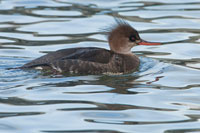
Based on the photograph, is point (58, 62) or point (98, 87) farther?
point (58, 62)

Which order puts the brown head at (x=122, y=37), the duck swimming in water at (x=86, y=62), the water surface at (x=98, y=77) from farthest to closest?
the brown head at (x=122, y=37)
the duck swimming in water at (x=86, y=62)
the water surface at (x=98, y=77)

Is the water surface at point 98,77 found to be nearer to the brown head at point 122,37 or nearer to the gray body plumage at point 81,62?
the gray body plumage at point 81,62

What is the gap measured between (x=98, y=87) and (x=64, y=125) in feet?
6.12

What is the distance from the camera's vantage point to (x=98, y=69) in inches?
374

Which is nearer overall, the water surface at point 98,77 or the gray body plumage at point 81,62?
the water surface at point 98,77

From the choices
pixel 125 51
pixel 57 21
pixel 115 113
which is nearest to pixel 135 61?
pixel 125 51

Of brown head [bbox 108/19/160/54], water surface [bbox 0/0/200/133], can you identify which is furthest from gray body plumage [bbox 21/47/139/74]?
brown head [bbox 108/19/160/54]

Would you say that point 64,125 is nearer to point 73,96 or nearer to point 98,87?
point 73,96

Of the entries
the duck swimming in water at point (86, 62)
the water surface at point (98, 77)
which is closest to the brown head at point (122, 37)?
the duck swimming in water at point (86, 62)

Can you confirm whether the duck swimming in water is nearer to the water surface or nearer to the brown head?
the brown head

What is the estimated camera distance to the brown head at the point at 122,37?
400 inches

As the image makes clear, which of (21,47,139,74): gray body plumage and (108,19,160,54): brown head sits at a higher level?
(108,19,160,54): brown head

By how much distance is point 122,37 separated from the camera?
10.2m

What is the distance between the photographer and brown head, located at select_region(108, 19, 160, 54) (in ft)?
33.3
